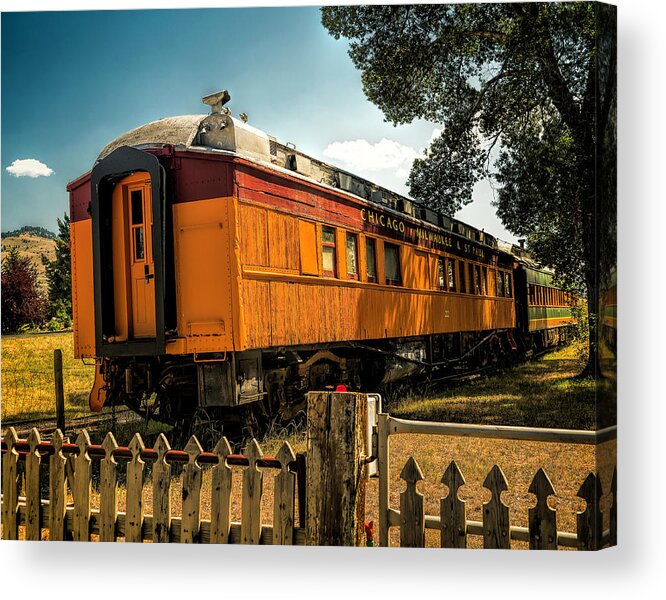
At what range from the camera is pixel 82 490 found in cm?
518

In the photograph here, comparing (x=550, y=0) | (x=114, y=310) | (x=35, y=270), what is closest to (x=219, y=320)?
(x=114, y=310)

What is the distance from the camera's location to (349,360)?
715 centimetres

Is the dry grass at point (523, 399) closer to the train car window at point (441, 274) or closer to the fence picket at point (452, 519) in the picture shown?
the train car window at point (441, 274)

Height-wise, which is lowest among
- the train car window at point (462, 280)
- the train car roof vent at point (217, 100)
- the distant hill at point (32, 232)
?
the train car window at point (462, 280)

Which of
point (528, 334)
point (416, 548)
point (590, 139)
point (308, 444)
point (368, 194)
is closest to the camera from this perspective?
point (308, 444)

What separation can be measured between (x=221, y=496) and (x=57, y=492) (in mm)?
1402

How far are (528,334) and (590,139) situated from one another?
211 centimetres

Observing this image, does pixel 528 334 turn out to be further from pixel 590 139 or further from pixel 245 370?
pixel 245 370

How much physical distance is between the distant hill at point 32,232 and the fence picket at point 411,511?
3.71 metres

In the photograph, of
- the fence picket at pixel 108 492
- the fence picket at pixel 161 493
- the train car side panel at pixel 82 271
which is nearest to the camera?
the fence picket at pixel 161 493

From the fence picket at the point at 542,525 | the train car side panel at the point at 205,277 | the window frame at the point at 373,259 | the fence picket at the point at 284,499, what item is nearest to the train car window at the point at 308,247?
the window frame at the point at 373,259

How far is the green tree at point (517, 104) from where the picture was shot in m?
5.41

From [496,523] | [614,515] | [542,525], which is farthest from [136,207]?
[614,515]

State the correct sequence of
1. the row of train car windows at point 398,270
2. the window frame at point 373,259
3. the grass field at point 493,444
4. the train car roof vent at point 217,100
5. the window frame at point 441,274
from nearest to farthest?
the grass field at point 493,444 → the train car roof vent at point 217,100 → the row of train car windows at point 398,270 → the window frame at point 373,259 → the window frame at point 441,274
